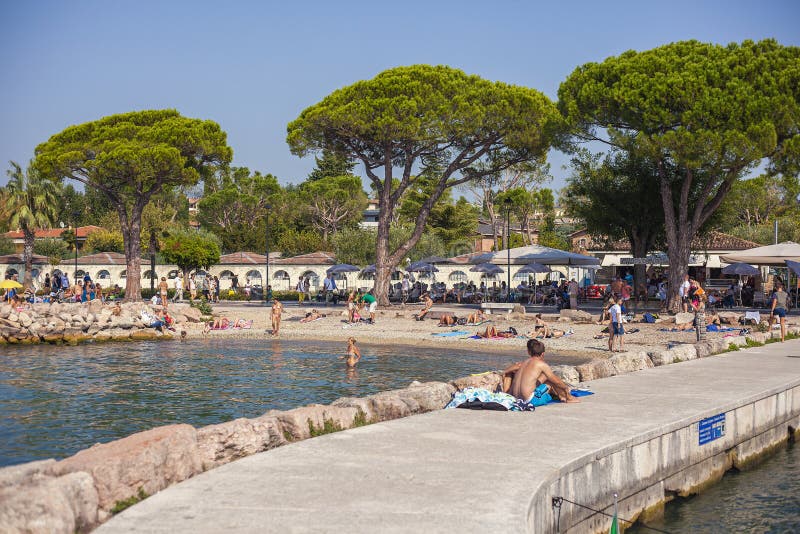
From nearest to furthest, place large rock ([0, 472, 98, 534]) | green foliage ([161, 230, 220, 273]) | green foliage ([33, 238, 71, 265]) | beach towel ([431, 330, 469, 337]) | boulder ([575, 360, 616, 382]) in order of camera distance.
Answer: large rock ([0, 472, 98, 534])
boulder ([575, 360, 616, 382])
beach towel ([431, 330, 469, 337])
green foliage ([161, 230, 220, 273])
green foliage ([33, 238, 71, 265])

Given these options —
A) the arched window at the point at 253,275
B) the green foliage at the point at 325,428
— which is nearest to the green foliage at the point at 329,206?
the arched window at the point at 253,275

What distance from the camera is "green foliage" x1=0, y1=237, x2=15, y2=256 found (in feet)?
211

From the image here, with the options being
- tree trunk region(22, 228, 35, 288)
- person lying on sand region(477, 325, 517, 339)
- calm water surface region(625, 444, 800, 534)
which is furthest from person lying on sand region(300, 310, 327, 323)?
tree trunk region(22, 228, 35, 288)

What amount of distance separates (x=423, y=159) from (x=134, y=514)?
30744mm

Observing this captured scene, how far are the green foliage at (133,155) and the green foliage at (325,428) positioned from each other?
1201 inches

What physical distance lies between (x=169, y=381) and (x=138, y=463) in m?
11.5

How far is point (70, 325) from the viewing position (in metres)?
25.2

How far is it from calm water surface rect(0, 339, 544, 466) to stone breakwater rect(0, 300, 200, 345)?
850mm

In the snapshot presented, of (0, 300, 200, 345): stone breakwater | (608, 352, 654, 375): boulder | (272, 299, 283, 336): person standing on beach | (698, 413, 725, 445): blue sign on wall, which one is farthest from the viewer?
(272, 299, 283, 336): person standing on beach

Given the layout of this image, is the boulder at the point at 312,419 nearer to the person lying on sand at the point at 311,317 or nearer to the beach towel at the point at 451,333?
the beach towel at the point at 451,333

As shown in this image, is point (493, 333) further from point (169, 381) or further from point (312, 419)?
point (312, 419)

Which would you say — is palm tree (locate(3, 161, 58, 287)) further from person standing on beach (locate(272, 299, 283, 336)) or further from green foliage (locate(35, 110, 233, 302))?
person standing on beach (locate(272, 299, 283, 336))

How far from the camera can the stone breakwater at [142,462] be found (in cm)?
482

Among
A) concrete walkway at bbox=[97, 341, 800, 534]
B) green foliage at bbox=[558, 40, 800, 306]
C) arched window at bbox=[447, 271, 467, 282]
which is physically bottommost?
concrete walkway at bbox=[97, 341, 800, 534]
